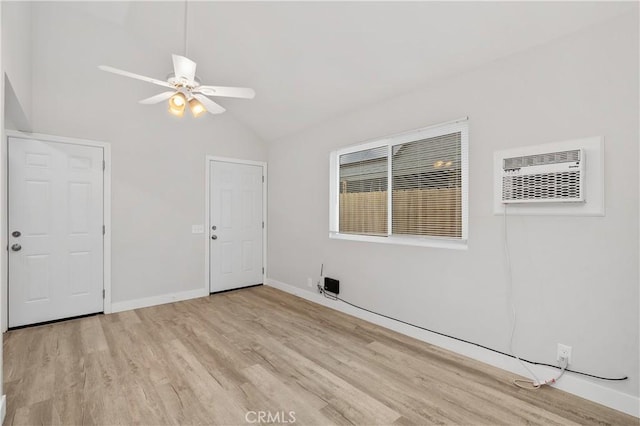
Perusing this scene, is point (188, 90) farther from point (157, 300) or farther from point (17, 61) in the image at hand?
point (157, 300)

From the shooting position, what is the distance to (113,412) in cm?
202

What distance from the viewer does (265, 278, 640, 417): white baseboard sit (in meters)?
2.01

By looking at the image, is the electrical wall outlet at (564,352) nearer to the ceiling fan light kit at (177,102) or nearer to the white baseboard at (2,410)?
the ceiling fan light kit at (177,102)

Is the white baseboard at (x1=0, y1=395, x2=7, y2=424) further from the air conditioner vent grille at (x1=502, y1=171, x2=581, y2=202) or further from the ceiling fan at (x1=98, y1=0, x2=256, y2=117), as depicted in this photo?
the air conditioner vent grille at (x1=502, y1=171, x2=581, y2=202)

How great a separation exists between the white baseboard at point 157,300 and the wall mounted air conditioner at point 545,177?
411cm

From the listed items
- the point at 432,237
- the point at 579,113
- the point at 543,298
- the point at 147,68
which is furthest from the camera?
the point at 147,68

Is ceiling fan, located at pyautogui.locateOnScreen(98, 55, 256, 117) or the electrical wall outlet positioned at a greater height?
ceiling fan, located at pyautogui.locateOnScreen(98, 55, 256, 117)

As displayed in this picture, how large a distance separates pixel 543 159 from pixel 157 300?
461 cm

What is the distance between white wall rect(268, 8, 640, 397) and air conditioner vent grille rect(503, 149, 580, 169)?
0.41ft

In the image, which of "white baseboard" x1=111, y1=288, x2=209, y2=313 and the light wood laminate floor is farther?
"white baseboard" x1=111, y1=288, x2=209, y2=313

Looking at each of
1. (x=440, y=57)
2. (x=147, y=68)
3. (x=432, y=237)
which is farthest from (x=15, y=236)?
(x=440, y=57)

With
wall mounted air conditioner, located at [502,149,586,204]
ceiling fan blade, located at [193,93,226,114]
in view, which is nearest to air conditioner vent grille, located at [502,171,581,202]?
wall mounted air conditioner, located at [502,149,586,204]

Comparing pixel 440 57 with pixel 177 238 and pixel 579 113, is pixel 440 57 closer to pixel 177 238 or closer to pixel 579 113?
pixel 579 113

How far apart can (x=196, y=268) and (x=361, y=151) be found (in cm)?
293
